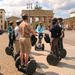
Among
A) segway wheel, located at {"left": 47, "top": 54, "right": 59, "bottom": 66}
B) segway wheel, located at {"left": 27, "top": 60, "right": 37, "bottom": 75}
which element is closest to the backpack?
segway wheel, located at {"left": 47, "top": 54, "right": 59, "bottom": 66}

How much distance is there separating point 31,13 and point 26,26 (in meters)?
84.8

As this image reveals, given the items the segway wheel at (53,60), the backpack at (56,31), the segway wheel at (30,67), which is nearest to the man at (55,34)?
the backpack at (56,31)

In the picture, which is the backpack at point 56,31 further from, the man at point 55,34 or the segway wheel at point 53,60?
the segway wheel at point 53,60

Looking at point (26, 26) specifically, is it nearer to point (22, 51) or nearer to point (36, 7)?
point (22, 51)

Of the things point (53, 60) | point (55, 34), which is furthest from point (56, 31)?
point (53, 60)

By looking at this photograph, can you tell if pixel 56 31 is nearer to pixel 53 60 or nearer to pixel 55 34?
pixel 55 34

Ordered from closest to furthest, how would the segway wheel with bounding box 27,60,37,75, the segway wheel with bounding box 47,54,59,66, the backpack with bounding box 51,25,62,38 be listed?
the segway wheel with bounding box 27,60,37,75 < the segway wheel with bounding box 47,54,59,66 < the backpack with bounding box 51,25,62,38

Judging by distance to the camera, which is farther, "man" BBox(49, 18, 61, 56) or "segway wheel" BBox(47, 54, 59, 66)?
"man" BBox(49, 18, 61, 56)

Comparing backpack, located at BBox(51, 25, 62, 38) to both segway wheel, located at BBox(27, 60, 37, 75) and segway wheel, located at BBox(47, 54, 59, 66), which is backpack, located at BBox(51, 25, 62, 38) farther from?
segway wheel, located at BBox(27, 60, 37, 75)

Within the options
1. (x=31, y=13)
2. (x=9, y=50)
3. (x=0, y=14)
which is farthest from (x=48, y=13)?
(x=9, y=50)

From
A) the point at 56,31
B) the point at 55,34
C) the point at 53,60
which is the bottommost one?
the point at 53,60

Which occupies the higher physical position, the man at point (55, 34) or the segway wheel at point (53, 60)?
the man at point (55, 34)

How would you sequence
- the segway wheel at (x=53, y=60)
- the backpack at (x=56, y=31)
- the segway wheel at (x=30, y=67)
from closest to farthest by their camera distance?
1. the segway wheel at (x=30, y=67)
2. the segway wheel at (x=53, y=60)
3. the backpack at (x=56, y=31)

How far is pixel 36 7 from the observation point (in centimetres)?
9556
